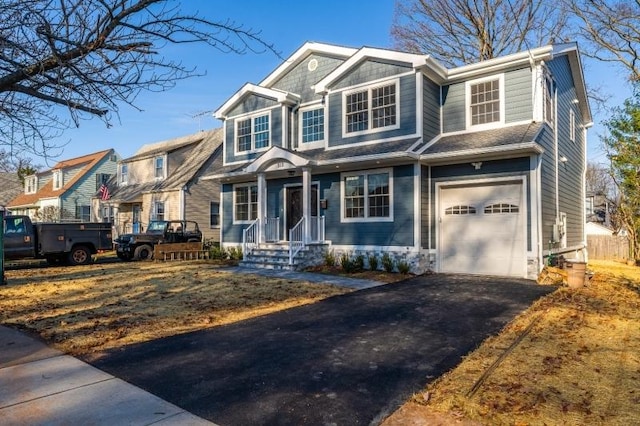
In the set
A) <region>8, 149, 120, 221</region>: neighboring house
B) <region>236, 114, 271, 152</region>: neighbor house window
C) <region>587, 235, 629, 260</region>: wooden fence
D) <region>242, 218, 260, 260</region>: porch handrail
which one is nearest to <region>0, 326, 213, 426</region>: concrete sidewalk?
<region>242, 218, 260, 260</region>: porch handrail

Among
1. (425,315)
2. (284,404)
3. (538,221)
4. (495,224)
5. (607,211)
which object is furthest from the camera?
(607,211)

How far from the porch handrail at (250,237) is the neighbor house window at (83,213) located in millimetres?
21450

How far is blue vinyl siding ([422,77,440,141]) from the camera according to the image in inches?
495

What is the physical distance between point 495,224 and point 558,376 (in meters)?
7.95

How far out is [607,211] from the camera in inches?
1623

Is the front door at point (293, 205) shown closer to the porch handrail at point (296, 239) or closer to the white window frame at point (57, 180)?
the porch handrail at point (296, 239)

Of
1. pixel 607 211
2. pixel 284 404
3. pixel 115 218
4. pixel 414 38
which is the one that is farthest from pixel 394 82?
pixel 607 211

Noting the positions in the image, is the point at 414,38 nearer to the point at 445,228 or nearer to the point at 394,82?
the point at 394,82

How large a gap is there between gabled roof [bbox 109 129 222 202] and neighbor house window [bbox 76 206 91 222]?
5.62 meters

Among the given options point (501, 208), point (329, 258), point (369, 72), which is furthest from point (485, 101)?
point (329, 258)

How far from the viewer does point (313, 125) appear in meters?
15.6

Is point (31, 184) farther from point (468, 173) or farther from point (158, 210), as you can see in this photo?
point (468, 173)

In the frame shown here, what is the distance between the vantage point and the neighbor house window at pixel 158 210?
23297 mm

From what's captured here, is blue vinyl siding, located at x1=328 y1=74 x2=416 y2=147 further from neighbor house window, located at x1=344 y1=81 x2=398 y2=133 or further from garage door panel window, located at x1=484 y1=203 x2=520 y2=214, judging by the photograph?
garage door panel window, located at x1=484 y1=203 x2=520 y2=214
